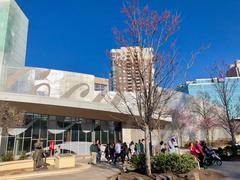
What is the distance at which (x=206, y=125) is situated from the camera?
40.2 metres

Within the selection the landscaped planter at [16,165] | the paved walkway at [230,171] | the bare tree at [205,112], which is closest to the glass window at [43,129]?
the landscaped planter at [16,165]

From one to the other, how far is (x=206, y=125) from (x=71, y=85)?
25.7m

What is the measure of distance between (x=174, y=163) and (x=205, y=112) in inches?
1439

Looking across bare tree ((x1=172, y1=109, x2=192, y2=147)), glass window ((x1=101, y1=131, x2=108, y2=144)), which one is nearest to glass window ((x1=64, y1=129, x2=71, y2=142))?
glass window ((x1=101, y1=131, x2=108, y2=144))

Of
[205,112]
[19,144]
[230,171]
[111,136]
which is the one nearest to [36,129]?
[19,144]

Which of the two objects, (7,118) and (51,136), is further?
(51,136)

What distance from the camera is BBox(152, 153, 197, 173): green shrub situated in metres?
8.95

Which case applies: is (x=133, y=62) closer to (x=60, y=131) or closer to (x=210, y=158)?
(x=210, y=158)

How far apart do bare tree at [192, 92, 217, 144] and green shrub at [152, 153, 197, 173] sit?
1328 inches

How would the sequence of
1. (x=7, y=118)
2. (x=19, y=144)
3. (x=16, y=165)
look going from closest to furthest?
(x=16, y=165) < (x=7, y=118) < (x=19, y=144)

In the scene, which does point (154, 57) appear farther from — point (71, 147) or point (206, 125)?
point (206, 125)

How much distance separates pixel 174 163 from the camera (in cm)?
899

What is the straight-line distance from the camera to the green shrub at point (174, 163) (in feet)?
29.3

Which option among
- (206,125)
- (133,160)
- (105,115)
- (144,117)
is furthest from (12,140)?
(206,125)
